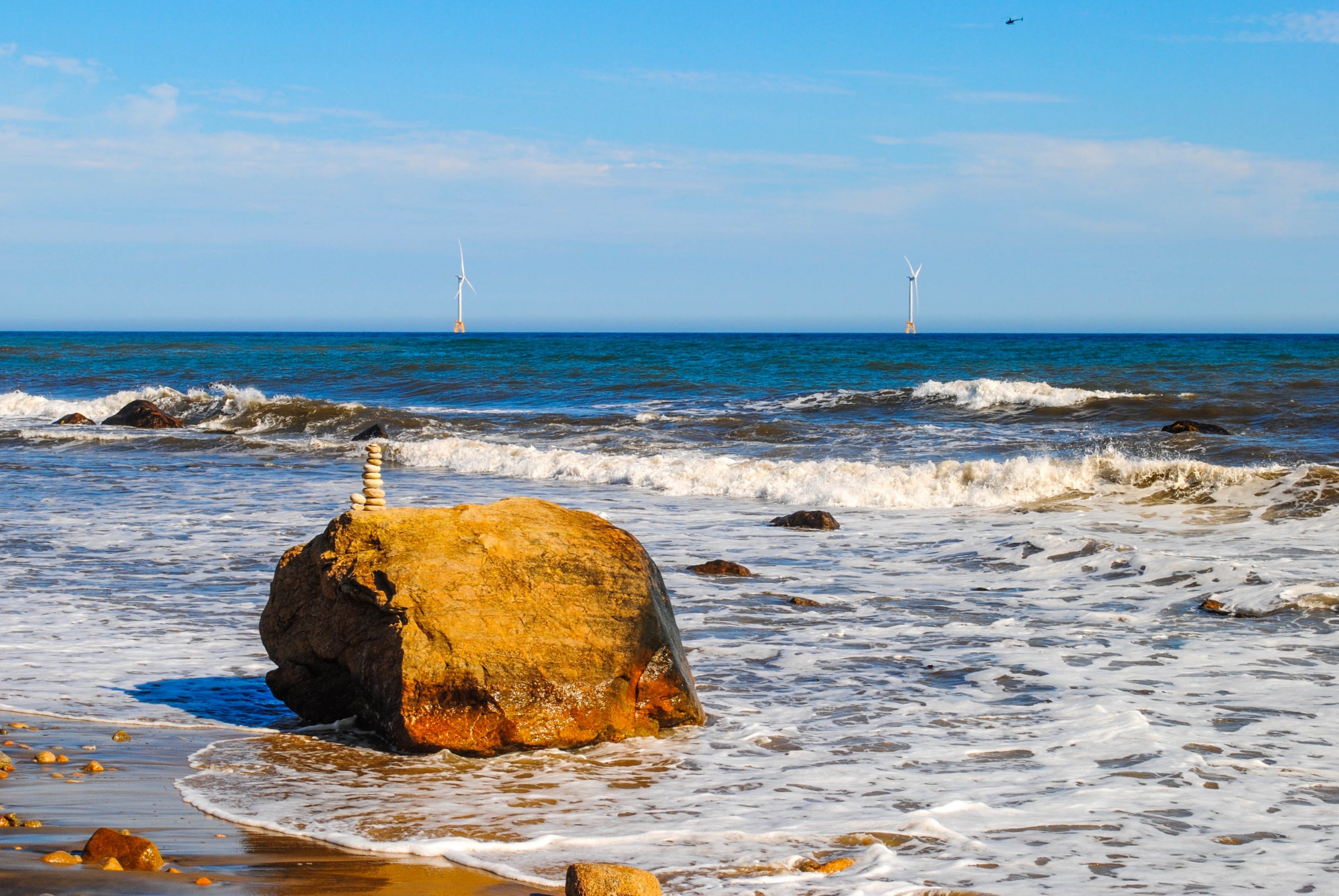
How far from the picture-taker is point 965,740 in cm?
504

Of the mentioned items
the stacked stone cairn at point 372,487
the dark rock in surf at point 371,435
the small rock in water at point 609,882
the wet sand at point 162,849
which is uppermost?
the stacked stone cairn at point 372,487

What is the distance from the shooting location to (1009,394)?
26125 millimetres

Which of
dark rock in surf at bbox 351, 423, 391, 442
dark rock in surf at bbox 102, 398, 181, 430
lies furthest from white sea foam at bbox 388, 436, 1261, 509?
dark rock in surf at bbox 102, 398, 181, 430

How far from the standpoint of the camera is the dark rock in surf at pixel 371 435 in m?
21.1

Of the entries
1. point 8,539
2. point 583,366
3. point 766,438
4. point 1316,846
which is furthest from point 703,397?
point 1316,846

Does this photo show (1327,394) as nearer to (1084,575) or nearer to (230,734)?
(1084,575)

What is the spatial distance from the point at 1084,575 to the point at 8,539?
30.3 ft

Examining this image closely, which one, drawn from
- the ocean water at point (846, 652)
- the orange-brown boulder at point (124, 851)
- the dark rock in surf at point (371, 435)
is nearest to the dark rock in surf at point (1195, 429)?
the ocean water at point (846, 652)

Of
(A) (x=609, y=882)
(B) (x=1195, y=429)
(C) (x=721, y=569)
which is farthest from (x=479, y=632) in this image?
(B) (x=1195, y=429)

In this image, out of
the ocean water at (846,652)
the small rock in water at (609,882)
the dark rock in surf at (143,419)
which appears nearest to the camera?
the small rock in water at (609,882)

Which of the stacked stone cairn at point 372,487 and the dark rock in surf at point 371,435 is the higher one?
the stacked stone cairn at point 372,487

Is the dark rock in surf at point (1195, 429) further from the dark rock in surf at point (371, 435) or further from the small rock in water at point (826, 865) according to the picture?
the small rock in water at point (826, 865)

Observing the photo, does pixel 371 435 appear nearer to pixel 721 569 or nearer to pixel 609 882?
pixel 721 569

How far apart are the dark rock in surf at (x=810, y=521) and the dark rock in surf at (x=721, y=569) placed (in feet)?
7.92
